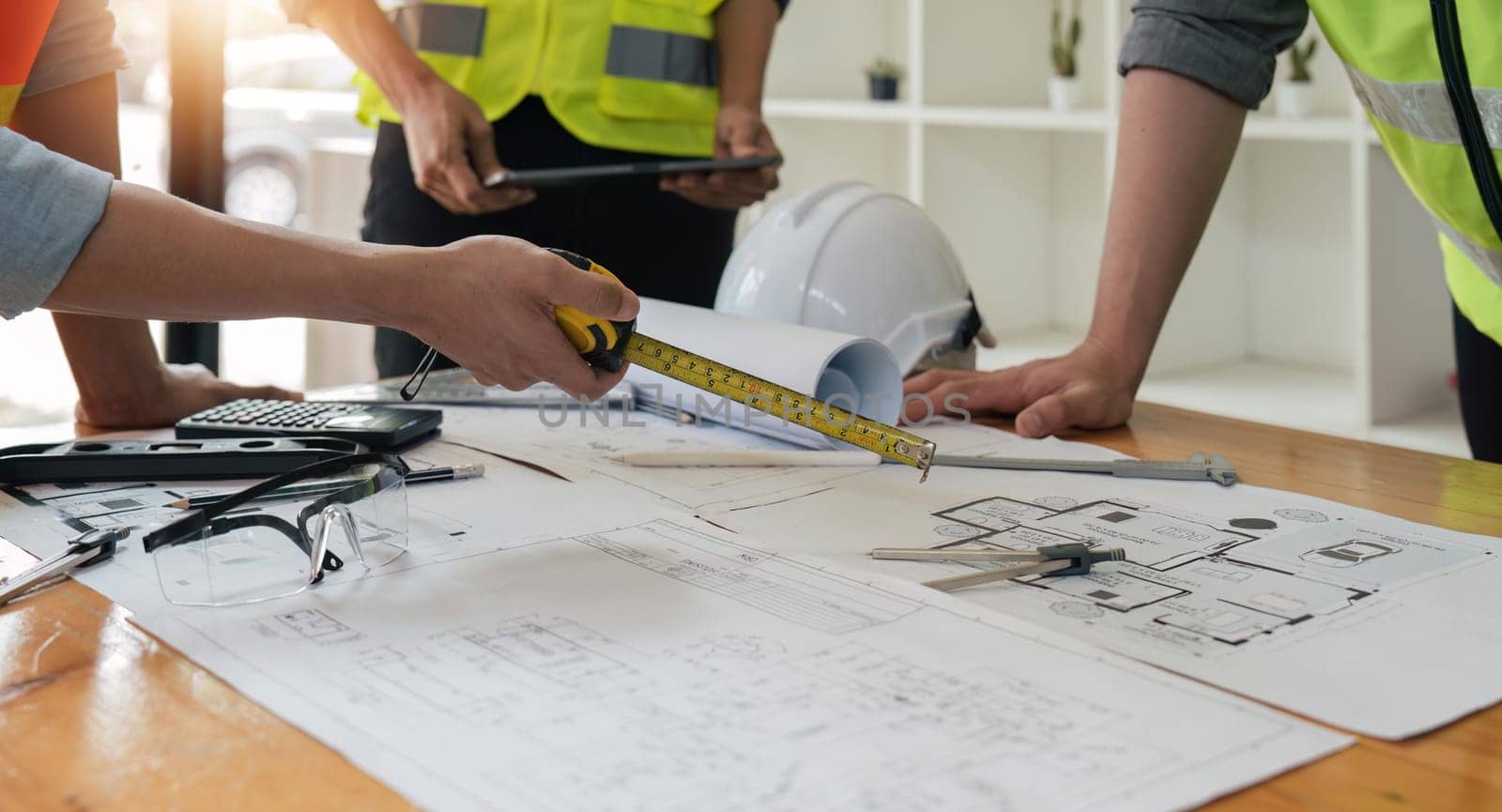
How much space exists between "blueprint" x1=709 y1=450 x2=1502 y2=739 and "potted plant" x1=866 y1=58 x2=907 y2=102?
2408mm

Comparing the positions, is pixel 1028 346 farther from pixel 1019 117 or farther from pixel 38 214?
pixel 38 214

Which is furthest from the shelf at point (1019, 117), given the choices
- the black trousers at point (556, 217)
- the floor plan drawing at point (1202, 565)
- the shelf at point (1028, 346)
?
the floor plan drawing at point (1202, 565)

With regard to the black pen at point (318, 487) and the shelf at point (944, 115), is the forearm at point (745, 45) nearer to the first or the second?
the black pen at point (318, 487)

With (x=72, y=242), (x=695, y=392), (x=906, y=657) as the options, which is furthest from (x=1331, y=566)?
(x=72, y=242)

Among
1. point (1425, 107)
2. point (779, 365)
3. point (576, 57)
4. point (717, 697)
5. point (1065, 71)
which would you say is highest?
point (1065, 71)

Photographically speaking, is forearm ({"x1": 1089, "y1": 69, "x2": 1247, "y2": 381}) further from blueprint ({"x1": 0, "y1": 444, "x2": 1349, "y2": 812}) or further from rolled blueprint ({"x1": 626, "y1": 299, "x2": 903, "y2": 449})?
blueprint ({"x1": 0, "y1": 444, "x2": 1349, "y2": 812})

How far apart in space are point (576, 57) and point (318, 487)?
92cm

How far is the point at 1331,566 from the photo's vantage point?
845mm

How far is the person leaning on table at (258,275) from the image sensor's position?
0.82m

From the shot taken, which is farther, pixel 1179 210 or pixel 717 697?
pixel 1179 210

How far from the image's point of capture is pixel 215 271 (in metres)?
0.86

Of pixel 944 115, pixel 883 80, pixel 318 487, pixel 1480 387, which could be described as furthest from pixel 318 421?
pixel 883 80

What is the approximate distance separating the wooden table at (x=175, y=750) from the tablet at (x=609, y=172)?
84cm

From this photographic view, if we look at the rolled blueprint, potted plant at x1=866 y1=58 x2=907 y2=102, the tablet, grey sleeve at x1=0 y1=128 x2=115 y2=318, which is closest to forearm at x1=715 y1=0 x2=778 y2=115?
the tablet
